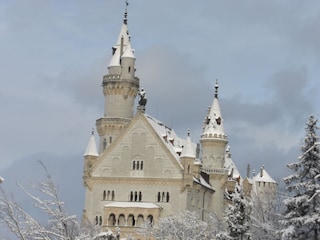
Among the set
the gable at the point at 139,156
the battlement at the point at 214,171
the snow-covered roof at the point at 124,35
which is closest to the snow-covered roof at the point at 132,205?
the gable at the point at 139,156

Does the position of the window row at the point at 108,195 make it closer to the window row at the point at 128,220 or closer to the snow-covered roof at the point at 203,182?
the window row at the point at 128,220

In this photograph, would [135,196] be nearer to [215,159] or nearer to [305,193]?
[215,159]

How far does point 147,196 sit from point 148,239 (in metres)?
6.98

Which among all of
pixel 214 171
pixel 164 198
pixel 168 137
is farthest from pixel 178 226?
pixel 168 137

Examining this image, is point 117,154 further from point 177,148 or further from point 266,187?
point 266,187

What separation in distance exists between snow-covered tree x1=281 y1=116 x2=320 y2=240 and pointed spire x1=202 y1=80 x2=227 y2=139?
74439 millimetres

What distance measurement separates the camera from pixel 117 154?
10350 cm

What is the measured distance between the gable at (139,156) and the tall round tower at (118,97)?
8.40 meters

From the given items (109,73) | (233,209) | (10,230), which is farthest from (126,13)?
(10,230)

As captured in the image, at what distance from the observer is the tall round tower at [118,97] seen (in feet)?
369

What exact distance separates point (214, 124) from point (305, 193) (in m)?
75.9

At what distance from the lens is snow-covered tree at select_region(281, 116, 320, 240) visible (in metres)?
33.5

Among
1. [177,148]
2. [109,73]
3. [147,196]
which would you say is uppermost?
[109,73]

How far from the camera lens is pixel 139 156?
338 feet
